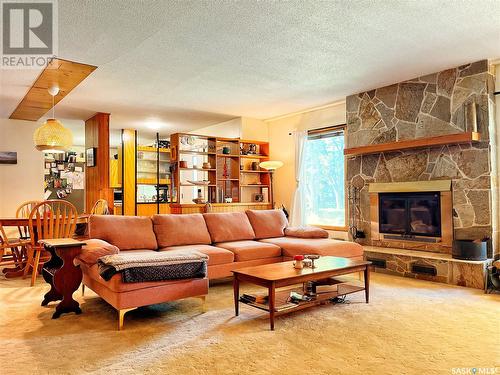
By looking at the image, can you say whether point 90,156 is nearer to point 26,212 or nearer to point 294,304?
point 26,212

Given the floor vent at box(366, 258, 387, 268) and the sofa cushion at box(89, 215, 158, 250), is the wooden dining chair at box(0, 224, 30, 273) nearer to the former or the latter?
the sofa cushion at box(89, 215, 158, 250)

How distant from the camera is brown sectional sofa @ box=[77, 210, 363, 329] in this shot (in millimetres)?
3297

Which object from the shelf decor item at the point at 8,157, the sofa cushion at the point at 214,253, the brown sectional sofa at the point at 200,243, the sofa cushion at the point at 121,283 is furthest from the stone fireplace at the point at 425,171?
the shelf decor item at the point at 8,157

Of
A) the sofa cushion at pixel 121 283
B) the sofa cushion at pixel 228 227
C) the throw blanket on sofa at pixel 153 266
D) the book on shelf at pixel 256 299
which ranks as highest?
the sofa cushion at pixel 228 227

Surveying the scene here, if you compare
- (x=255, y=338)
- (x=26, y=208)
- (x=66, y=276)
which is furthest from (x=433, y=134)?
(x=26, y=208)

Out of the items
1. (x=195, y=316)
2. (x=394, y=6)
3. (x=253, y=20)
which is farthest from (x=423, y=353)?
(x=253, y=20)

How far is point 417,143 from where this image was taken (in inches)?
191

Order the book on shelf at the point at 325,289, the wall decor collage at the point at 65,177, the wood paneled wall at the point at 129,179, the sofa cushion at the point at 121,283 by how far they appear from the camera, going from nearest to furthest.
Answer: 1. the sofa cushion at the point at 121,283
2. the book on shelf at the point at 325,289
3. the wood paneled wall at the point at 129,179
4. the wall decor collage at the point at 65,177

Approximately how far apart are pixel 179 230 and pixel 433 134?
350cm

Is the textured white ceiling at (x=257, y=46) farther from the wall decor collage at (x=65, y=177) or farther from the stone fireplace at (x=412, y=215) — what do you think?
the wall decor collage at (x=65, y=177)

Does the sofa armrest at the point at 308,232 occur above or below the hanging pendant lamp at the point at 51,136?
below

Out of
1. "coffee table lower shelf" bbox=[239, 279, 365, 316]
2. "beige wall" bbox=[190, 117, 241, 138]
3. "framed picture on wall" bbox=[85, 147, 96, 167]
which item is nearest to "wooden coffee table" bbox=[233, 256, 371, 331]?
"coffee table lower shelf" bbox=[239, 279, 365, 316]

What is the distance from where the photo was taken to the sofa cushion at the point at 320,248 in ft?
14.1

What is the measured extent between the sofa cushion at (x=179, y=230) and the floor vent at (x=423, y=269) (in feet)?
8.53
